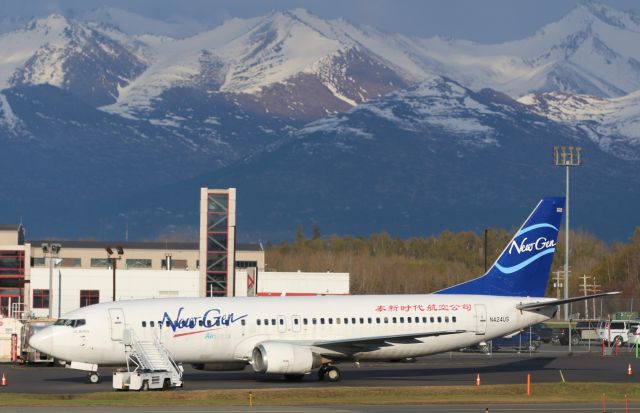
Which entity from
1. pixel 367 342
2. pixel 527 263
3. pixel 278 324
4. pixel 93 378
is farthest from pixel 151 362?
pixel 527 263

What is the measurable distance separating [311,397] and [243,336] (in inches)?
355

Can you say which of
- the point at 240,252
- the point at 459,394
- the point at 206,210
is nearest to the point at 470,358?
the point at 459,394

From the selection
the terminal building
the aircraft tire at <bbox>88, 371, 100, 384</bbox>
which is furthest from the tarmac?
the terminal building

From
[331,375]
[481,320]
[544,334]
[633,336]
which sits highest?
[481,320]

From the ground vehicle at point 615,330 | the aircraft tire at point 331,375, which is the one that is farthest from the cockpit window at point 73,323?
the ground vehicle at point 615,330

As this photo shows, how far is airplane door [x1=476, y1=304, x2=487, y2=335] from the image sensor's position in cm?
6769

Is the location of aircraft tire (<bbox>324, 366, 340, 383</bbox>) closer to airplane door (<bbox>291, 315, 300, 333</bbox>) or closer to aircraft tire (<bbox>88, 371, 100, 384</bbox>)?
airplane door (<bbox>291, 315, 300, 333</bbox>)

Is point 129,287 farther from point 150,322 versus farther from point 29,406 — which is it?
point 29,406

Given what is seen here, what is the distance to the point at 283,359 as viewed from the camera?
6331 centimetres

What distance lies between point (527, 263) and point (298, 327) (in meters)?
12.0

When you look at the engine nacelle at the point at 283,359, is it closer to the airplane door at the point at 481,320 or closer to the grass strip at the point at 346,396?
the grass strip at the point at 346,396

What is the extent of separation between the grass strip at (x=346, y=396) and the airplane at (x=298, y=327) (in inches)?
232

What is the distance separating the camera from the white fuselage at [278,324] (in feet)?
211

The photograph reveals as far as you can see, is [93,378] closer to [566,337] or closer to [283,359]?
[283,359]
